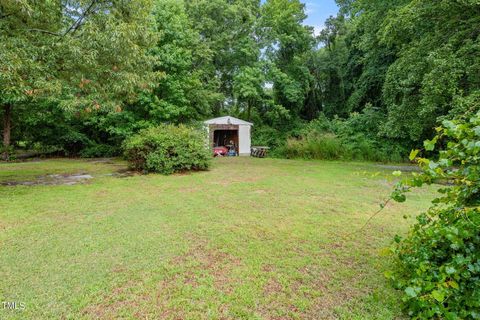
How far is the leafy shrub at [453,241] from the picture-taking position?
166 centimetres

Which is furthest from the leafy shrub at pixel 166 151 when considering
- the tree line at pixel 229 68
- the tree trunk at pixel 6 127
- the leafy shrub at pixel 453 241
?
the tree trunk at pixel 6 127

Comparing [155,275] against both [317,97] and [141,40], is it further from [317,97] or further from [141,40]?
[317,97]

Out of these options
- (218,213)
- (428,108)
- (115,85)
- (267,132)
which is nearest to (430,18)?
(428,108)

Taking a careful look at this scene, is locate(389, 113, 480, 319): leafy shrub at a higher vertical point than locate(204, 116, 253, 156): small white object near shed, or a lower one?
lower

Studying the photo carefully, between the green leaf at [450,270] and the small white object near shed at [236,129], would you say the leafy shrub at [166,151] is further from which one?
the green leaf at [450,270]

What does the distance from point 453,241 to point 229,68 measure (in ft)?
65.5

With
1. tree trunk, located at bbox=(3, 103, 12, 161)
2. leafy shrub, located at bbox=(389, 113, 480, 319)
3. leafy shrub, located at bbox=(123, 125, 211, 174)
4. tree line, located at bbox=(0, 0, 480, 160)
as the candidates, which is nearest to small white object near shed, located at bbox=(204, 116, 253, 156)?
tree line, located at bbox=(0, 0, 480, 160)

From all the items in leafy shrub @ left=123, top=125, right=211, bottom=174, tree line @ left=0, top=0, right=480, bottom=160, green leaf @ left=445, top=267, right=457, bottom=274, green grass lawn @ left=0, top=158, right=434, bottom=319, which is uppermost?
tree line @ left=0, top=0, right=480, bottom=160

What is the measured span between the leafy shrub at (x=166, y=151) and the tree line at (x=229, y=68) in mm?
1325

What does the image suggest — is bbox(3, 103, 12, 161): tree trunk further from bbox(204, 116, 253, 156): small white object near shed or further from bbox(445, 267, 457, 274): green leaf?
bbox(445, 267, 457, 274): green leaf

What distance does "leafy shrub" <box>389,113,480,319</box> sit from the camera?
1657mm

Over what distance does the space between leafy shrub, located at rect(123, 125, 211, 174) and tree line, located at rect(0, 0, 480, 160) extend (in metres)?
1.32

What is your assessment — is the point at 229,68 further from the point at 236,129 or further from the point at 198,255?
the point at 198,255

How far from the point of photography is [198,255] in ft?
9.64
